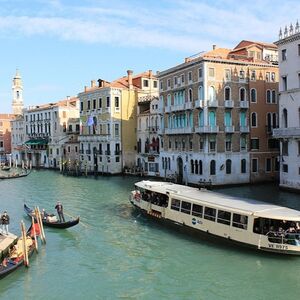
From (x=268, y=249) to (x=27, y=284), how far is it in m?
5.87

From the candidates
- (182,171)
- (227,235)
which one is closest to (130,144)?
(182,171)

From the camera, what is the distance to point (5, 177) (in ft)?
111

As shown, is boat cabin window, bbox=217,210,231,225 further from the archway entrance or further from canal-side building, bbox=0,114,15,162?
canal-side building, bbox=0,114,15,162

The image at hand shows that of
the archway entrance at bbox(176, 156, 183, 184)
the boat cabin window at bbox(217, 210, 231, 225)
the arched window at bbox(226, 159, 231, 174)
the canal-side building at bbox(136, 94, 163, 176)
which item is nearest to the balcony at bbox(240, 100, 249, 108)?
the arched window at bbox(226, 159, 231, 174)

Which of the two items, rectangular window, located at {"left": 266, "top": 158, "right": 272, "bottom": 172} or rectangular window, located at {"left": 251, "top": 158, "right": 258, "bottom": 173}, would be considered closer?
rectangular window, located at {"left": 251, "top": 158, "right": 258, "bottom": 173}

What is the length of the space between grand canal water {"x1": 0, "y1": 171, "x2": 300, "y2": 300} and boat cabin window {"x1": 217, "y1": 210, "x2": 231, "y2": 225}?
0.70 metres

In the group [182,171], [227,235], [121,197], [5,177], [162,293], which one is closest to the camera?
[162,293]

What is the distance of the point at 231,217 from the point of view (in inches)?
485

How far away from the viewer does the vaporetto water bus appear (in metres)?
11.3

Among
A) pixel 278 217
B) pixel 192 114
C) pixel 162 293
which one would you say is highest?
pixel 192 114

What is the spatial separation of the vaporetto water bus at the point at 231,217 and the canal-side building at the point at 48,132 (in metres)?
26.7

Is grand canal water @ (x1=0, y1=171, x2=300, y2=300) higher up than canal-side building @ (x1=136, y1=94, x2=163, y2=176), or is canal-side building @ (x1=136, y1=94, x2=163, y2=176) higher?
canal-side building @ (x1=136, y1=94, x2=163, y2=176)

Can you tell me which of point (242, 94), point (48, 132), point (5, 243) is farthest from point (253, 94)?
point (48, 132)

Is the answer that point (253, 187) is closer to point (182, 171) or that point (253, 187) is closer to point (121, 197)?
point (182, 171)
